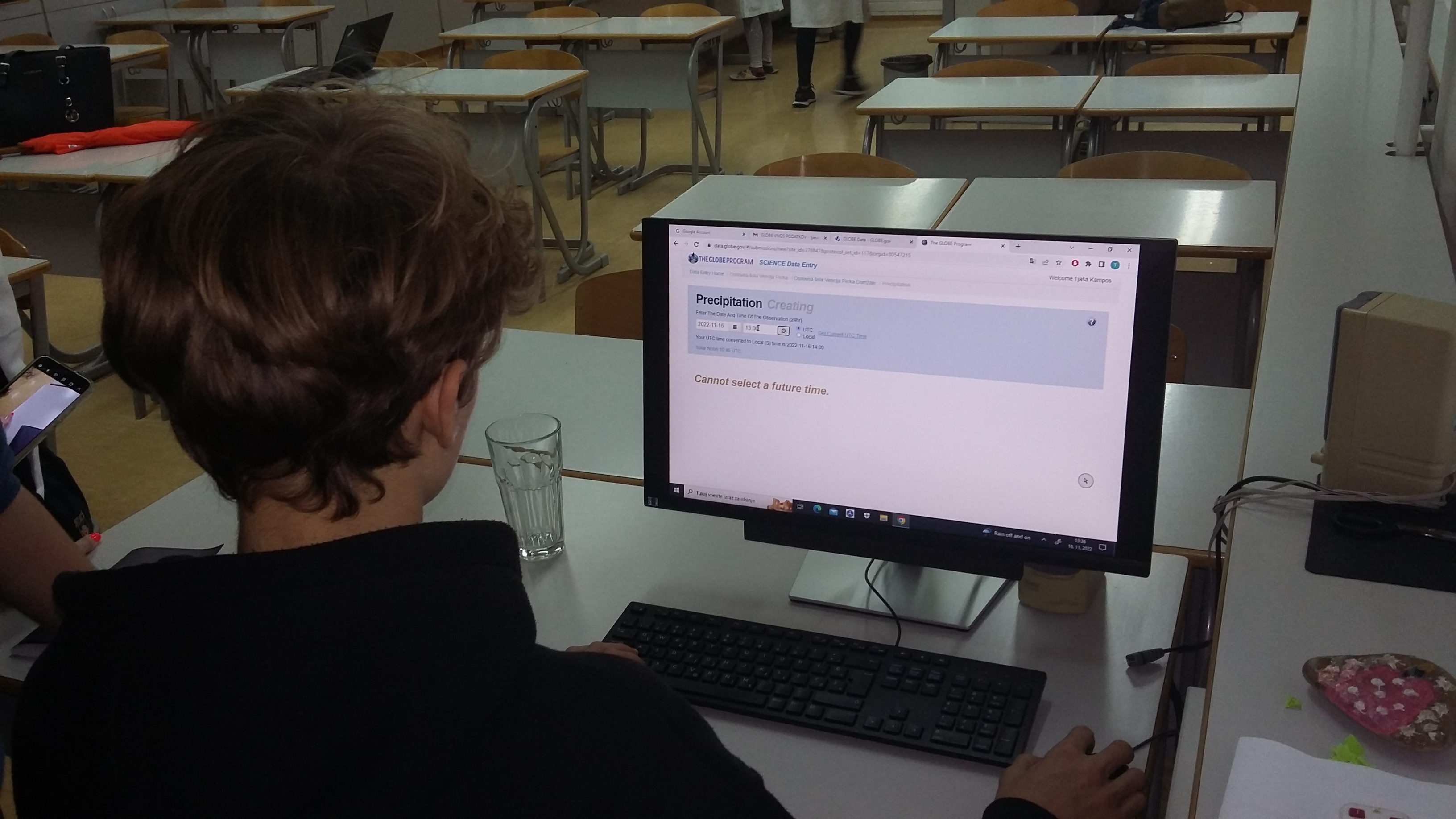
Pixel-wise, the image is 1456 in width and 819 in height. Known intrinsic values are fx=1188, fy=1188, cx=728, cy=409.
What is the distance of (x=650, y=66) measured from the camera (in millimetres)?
5414

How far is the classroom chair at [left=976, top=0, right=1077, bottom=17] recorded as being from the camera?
5184 millimetres

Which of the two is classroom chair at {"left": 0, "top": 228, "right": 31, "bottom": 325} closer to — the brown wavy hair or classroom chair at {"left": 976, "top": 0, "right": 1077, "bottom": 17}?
the brown wavy hair

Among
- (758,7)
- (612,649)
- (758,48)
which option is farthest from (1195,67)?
(758,48)

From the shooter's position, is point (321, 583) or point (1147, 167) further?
point (1147, 167)

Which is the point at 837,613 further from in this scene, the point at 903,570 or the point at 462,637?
the point at 462,637

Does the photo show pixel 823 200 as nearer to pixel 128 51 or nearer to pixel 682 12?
pixel 682 12

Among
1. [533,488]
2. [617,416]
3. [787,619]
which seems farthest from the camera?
[617,416]

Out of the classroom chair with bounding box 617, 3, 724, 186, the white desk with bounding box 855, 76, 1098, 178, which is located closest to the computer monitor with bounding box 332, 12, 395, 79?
the classroom chair with bounding box 617, 3, 724, 186

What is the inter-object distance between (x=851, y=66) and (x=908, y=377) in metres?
6.94

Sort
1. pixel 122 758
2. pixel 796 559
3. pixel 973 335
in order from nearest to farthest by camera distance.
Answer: pixel 122 758 → pixel 973 335 → pixel 796 559

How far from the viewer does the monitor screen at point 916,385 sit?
1019mm

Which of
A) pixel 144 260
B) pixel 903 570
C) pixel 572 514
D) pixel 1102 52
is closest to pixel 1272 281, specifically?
pixel 903 570

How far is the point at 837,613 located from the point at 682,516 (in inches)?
11.0

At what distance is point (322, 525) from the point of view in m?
0.77
